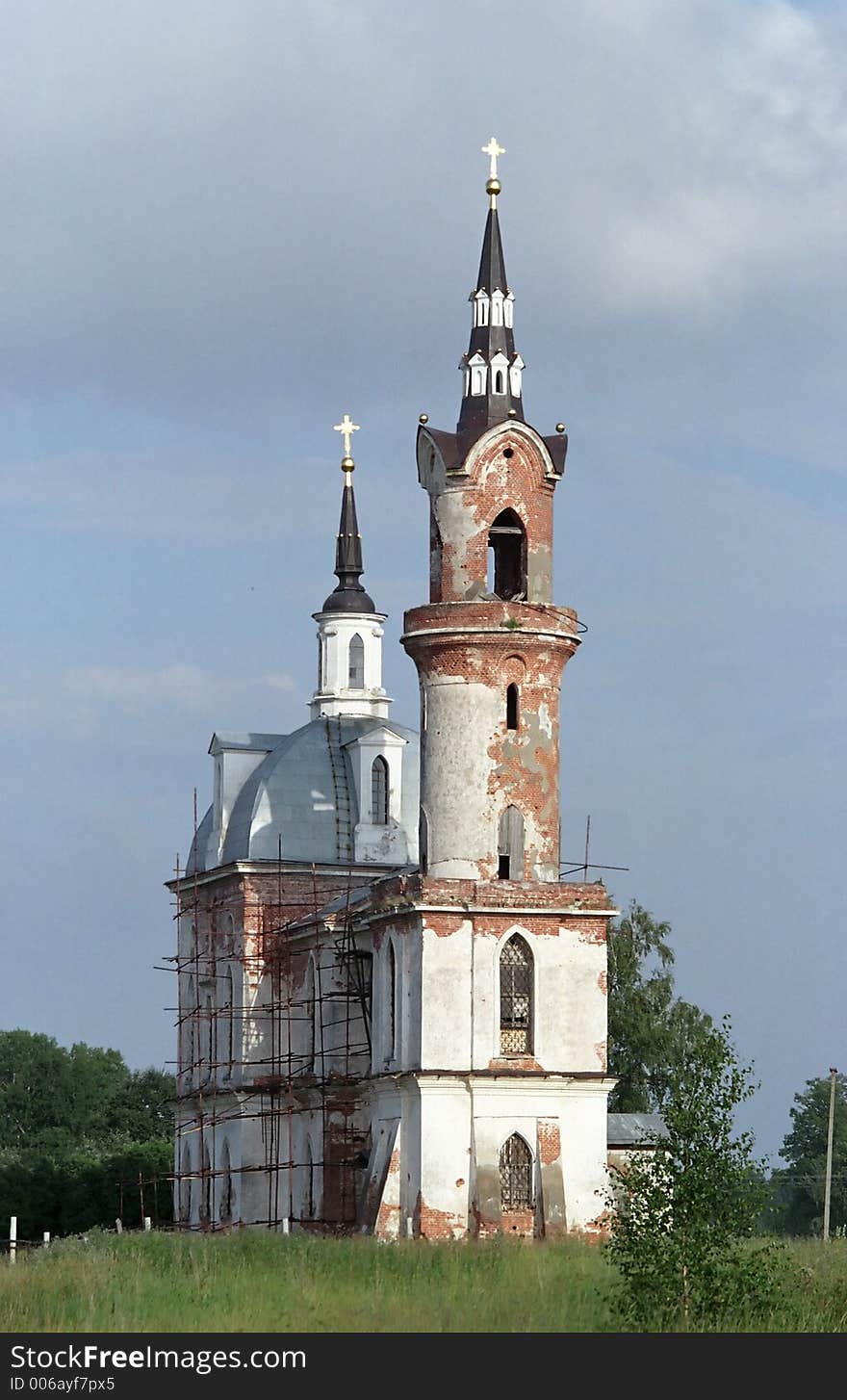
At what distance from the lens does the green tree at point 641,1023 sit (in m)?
72.6

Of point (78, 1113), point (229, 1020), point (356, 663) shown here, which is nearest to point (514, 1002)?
point (229, 1020)

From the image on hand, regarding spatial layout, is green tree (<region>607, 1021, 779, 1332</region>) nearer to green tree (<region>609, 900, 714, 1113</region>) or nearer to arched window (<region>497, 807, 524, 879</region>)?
arched window (<region>497, 807, 524, 879</region>)

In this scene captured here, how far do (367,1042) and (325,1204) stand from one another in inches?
149

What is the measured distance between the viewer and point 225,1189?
60.5m

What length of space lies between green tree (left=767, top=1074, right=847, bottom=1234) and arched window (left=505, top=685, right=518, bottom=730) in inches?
1429

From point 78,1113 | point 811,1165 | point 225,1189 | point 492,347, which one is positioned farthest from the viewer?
point 78,1113

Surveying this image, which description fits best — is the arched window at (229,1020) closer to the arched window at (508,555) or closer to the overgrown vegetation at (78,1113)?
the arched window at (508,555)

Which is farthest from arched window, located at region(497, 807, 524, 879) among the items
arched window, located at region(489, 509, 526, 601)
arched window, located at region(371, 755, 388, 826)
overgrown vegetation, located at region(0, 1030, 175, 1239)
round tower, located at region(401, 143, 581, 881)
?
overgrown vegetation, located at region(0, 1030, 175, 1239)

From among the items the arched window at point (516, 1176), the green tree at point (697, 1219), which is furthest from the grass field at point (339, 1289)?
the arched window at point (516, 1176)

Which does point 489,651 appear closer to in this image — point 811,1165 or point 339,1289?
point 339,1289

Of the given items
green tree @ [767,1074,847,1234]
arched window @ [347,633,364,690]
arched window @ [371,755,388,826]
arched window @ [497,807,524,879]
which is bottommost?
green tree @ [767,1074,847,1234]

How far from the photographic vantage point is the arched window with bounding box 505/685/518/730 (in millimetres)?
49938

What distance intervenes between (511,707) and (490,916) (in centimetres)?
429
